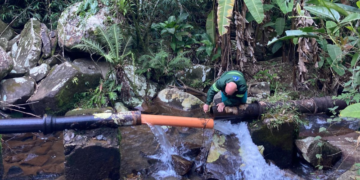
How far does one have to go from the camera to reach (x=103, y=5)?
723 cm

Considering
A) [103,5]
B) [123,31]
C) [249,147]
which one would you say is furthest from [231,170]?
[103,5]

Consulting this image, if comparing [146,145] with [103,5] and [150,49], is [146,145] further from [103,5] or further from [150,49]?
[103,5]

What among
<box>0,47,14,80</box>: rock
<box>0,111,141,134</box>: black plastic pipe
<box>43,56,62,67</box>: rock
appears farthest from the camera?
<box>43,56,62,67</box>: rock

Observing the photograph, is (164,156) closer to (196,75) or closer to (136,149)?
(136,149)

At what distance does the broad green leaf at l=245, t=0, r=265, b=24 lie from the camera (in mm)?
5645

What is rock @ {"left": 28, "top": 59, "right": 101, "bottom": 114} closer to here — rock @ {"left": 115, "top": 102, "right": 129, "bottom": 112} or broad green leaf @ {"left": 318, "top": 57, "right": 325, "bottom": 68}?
rock @ {"left": 115, "top": 102, "right": 129, "bottom": 112}

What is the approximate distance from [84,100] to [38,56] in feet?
6.22

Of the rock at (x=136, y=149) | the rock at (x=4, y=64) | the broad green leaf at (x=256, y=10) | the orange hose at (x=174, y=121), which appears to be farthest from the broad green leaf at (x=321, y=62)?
the rock at (x=4, y=64)

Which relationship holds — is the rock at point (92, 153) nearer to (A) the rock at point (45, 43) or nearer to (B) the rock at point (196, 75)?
(B) the rock at point (196, 75)

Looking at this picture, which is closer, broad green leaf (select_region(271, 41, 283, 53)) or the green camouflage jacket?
the green camouflage jacket

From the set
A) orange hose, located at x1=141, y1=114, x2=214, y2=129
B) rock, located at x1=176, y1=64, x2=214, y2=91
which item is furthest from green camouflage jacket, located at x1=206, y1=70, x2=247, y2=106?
rock, located at x1=176, y1=64, x2=214, y2=91

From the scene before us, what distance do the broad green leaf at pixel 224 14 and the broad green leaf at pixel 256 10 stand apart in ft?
1.23

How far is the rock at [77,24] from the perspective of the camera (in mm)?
6703

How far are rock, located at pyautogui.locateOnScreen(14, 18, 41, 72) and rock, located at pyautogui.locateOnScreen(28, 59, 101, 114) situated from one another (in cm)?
72
